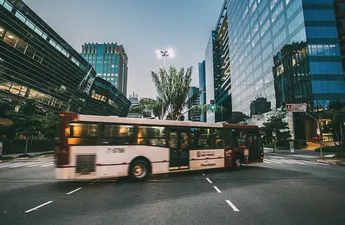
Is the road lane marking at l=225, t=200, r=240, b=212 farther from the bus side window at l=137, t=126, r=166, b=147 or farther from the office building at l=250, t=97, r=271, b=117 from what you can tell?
the office building at l=250, t=97, r=271, b=117

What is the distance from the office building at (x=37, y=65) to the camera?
3052 cm

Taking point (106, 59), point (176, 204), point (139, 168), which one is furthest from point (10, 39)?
point (106, 59)

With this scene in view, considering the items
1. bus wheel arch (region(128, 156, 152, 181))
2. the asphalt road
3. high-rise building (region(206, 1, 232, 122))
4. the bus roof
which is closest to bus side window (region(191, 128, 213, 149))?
the bus roof

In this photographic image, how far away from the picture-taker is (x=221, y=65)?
120 m

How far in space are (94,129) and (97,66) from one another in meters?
182

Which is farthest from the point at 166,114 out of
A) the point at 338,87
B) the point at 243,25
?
the point at 243,25

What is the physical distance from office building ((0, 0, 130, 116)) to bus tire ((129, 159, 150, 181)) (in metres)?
32.3

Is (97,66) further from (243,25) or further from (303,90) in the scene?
(303,90)

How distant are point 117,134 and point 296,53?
51017 mm

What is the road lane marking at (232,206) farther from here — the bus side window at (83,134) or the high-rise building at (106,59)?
the high-rise building at (106,59)

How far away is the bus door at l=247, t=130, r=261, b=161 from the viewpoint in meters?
14.4

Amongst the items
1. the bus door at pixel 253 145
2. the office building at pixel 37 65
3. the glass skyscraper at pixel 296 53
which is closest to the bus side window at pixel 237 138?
the bus door at pixel 253 145

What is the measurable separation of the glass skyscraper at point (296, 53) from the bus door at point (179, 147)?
141 feet

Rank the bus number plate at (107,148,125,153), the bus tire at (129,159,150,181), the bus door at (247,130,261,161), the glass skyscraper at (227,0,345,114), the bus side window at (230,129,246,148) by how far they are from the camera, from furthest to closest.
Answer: the glass skyscraper at (227,0,345,114) → the bus door at (247,130,261,161) → the bus side window at (230,129,246,148) → the bus tire at (129,159,150,181) → the bus number plate at (107,148,125,153)
